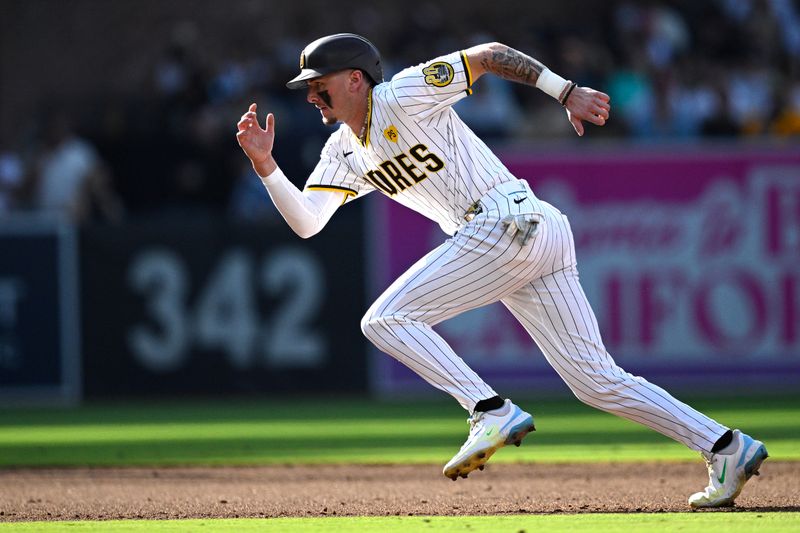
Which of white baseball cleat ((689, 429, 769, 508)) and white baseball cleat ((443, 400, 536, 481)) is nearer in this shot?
white baseball cleat ((443, 400, 536, 481))

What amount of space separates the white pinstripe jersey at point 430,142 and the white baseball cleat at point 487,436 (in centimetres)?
91

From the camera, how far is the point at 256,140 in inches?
241

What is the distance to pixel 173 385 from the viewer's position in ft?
43.5

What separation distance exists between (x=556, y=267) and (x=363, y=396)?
733 centimetres

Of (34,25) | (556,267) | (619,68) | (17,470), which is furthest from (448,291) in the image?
(34,25)

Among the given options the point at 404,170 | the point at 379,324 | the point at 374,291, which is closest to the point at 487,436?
the point at 379,324

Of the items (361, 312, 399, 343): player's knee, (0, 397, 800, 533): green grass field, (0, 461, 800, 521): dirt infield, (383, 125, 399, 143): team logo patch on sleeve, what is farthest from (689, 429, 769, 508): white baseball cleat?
(383, 125, 399, 143): team logo patch on sleeve

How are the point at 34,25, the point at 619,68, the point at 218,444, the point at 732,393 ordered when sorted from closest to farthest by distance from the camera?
the point at 218,444 < the point at 732,393 < the point at 619,68 < the point at 34,25

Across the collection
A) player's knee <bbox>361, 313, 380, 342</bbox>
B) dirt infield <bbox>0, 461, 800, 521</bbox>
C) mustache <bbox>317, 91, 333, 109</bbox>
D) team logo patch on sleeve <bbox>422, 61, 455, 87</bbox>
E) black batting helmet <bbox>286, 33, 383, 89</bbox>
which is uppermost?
black batting helmet <bbox>286, 33, 383, 89</bbox>

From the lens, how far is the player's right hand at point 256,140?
20.1 feet

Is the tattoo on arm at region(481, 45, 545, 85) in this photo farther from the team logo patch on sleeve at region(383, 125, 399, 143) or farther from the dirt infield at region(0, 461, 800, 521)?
the dirt infield at region(0, 461, 800, 521)

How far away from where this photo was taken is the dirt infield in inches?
251

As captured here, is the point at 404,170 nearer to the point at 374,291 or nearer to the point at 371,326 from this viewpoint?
the point at 371,326

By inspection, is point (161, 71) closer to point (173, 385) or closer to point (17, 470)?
point (173, 385)
